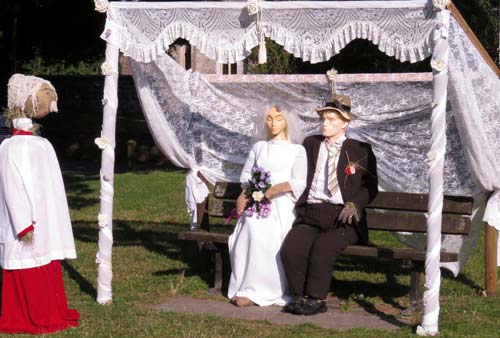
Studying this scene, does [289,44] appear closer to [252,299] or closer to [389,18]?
[389,18]

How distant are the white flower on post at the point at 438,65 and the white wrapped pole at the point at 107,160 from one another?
246cm

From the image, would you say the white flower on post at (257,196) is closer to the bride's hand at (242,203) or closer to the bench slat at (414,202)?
the bride's hand at (242,203)

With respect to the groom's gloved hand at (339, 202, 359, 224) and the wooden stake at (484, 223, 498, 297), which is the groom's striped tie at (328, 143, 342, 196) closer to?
the groom's gloved hand at (339, 202, 359, 224)

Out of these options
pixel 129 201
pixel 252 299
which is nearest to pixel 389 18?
pixel 252 299

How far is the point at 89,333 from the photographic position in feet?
22.1

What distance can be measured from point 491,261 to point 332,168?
1.59 meters

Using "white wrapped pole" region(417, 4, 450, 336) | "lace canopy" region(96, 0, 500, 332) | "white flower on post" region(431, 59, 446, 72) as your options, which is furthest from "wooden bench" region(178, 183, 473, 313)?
"white flower on post" region(431, 59, 446, 72)

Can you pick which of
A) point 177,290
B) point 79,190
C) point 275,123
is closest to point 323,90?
point 275,123

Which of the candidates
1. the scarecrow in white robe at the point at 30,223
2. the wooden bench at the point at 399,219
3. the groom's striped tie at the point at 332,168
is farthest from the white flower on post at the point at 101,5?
the groom's striped tie at the point at 332,168

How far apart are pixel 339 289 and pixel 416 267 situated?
3.46 ft

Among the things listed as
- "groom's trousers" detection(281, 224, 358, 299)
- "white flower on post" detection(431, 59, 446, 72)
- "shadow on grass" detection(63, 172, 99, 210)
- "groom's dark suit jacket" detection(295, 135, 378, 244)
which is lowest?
"shadow on grass" detection(63, 172, 99, 210)

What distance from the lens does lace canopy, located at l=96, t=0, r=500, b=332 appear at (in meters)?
6.98

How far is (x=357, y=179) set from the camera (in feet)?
25.3

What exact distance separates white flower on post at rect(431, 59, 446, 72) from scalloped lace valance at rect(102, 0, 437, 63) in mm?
285
